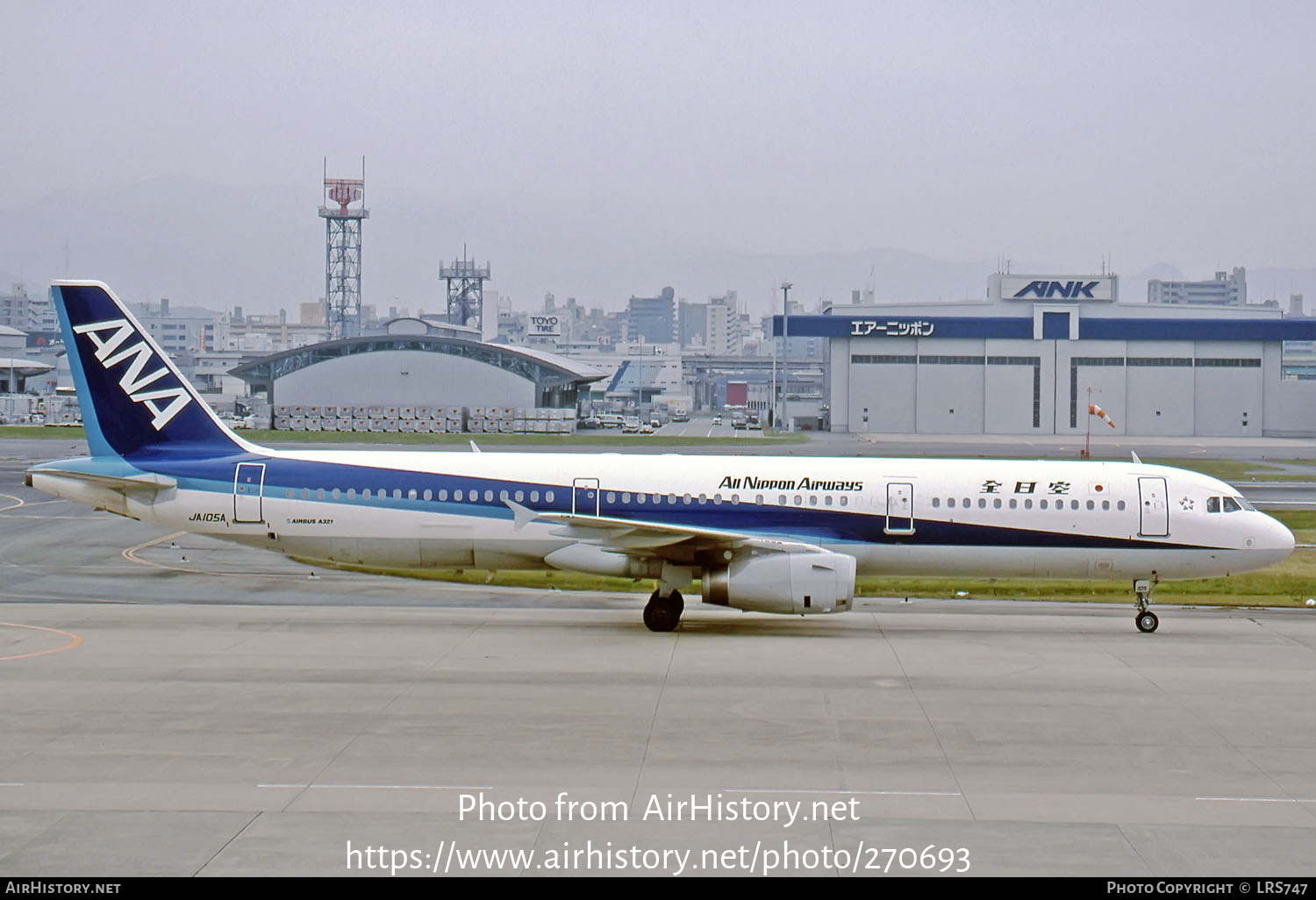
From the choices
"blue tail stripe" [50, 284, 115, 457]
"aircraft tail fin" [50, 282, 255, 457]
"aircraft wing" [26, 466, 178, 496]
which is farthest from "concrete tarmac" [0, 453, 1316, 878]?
"aircraft tail fin" [50, 282, 255, 457]

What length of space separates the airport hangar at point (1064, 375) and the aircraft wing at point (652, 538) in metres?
85.8

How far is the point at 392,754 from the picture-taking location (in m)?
17.0

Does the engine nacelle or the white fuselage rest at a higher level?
the white fuselage

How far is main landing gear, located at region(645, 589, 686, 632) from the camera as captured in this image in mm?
27094

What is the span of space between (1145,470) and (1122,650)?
17.8ft

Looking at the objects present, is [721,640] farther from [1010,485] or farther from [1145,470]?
[1145,470]

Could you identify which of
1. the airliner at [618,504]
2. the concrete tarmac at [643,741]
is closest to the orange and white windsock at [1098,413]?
the airliner at [618,504]

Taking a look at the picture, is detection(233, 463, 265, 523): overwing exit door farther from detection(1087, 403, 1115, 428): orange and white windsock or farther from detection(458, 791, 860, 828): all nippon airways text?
detection(1087, 403, 1115, 428): orange and white windsock

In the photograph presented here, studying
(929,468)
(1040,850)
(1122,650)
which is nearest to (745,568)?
(929,468)

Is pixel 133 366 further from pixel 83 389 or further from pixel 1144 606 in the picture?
pixel 1144 606

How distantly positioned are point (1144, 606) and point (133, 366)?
2323 centimetres

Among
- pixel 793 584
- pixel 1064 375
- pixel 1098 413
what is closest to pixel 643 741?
pixel 793 584

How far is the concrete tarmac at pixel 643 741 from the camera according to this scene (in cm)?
1335

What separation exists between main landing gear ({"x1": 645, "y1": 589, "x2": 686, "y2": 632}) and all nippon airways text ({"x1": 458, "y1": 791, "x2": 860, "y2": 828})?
11831 mm
